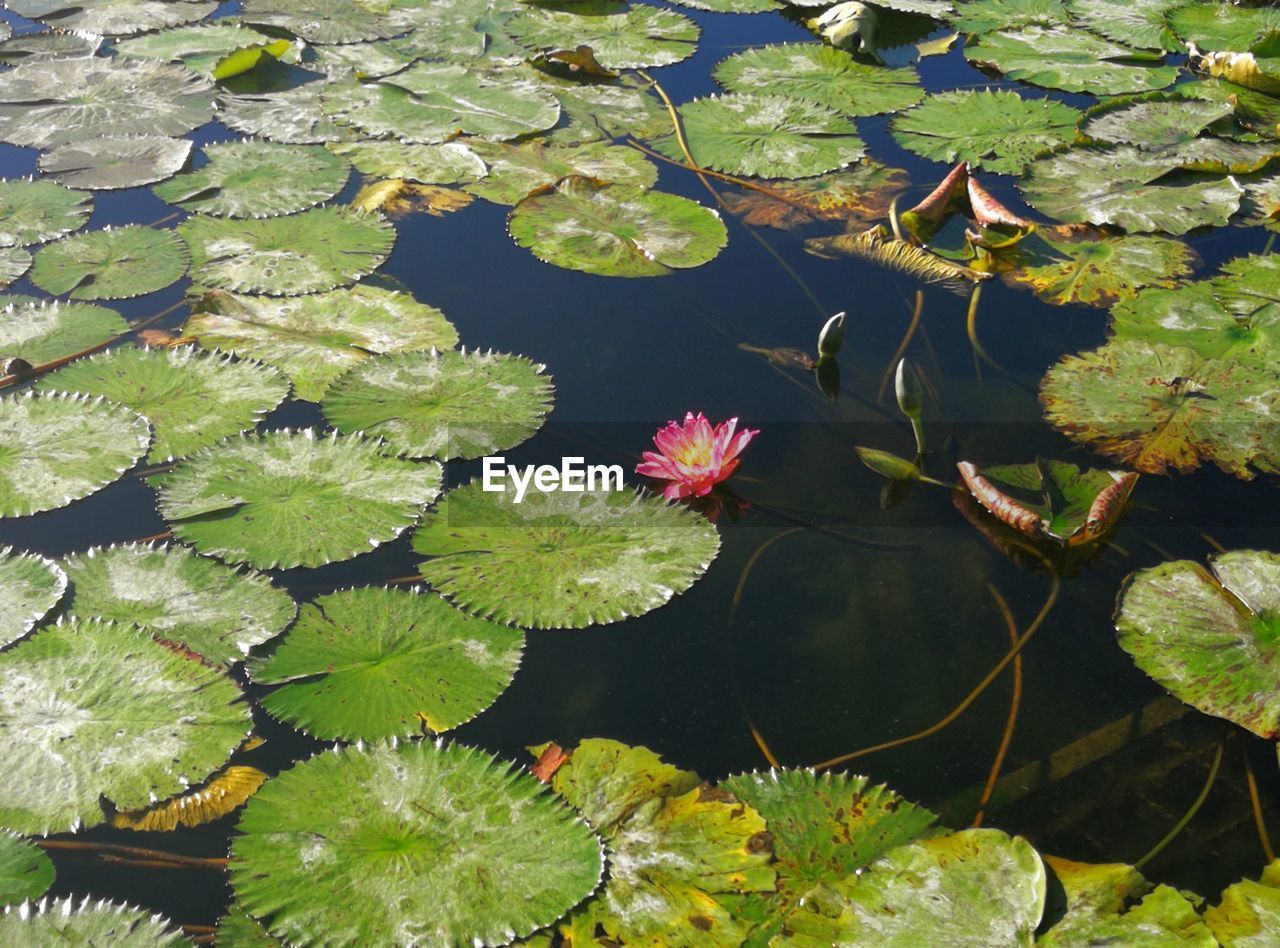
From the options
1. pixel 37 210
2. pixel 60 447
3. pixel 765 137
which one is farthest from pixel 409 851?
pixel 765 137

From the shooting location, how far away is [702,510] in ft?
7.63

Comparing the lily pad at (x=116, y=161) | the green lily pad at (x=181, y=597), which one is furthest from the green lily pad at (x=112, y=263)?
the green lily pad at (x=181, y=597)

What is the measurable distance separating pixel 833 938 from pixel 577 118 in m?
3.01

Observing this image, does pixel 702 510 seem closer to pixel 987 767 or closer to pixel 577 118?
pixel 987 767

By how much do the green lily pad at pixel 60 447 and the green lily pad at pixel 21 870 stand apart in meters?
0.81

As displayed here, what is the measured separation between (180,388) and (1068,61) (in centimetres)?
331

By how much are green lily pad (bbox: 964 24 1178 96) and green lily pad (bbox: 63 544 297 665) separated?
328cm

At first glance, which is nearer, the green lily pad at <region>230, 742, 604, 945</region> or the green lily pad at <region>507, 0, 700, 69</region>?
the green lily pad at <region>230, 742, 604, 945</region>

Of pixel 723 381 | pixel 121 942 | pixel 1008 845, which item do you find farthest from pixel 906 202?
pixel 121 942

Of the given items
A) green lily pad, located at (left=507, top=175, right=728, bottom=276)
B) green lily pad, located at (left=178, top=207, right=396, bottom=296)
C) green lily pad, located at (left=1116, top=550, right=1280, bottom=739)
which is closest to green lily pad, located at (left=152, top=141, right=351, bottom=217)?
green lily pad, located at (left=178, top=207, right=396, bottom=296)

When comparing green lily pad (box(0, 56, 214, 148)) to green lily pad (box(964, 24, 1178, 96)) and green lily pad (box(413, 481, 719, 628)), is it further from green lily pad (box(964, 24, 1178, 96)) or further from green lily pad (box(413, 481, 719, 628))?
green lily pad (box(964, 24, 1178, 96))

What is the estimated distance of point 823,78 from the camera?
4.06 meters

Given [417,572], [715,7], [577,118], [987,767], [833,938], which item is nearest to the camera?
[833,938]

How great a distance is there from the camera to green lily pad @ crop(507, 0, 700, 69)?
424 centimetres
